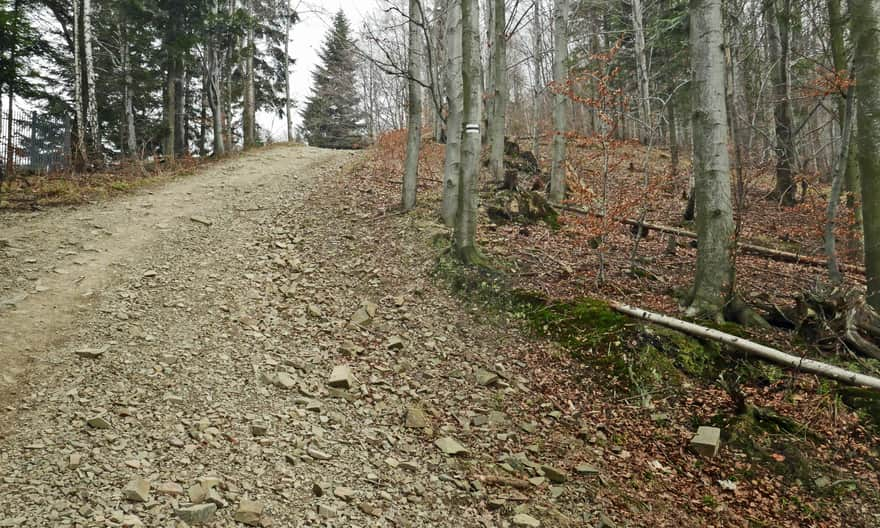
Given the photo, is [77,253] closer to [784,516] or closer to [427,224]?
[427,224]

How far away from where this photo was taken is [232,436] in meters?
3.87

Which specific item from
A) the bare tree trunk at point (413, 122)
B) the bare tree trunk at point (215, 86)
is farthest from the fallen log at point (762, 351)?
the bare tree trunk at point (215, 86)

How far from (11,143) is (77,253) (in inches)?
298

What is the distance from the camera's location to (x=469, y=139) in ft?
23.3

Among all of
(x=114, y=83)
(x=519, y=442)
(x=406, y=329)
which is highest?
(x=114, y=83)

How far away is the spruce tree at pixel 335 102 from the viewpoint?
101 feet

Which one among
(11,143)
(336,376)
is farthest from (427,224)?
(11,143)

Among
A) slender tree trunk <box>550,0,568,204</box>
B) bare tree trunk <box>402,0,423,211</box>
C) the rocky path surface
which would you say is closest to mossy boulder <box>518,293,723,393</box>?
the rocky path surface

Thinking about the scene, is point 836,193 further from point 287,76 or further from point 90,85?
point 287,76

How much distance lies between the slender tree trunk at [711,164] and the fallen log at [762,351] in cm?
44

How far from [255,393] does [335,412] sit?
30.0 inches

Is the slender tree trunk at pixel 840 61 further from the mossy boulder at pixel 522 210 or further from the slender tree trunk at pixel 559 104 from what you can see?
the mossy boulder at pixel 522 210

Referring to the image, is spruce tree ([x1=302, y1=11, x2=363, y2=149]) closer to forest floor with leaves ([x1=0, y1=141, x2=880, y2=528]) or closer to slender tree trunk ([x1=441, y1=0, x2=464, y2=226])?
slender tree trunk ([x1=441, y1=0, x2=464, y2=226])

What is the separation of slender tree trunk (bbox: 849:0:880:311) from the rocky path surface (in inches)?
150
